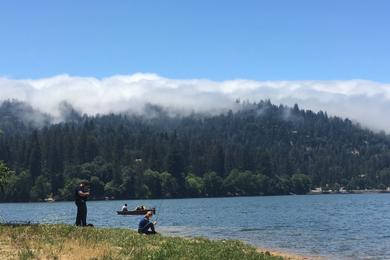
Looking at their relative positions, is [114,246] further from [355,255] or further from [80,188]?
[355,255]

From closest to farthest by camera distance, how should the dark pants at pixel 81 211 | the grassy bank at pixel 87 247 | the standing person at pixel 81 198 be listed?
the grassy bank at pixel 87 247 → the standing person at pixel 81 198 → the dark pants at pixel 81 211

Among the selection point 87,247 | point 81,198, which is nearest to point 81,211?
point 81,198

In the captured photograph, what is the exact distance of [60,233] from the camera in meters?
30.0

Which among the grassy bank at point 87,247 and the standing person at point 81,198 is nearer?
the grassy bank at point 87,247

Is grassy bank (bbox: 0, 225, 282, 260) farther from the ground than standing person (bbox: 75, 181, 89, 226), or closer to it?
closer to it

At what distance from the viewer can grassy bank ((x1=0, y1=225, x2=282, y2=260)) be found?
24.2 meters

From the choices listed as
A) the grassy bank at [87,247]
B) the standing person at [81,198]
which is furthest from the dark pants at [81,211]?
the grassy bank at [87,247]

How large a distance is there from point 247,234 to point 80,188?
29.9 metres

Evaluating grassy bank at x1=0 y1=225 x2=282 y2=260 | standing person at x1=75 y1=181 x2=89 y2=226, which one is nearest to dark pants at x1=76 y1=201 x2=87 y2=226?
standing person at x1=75 y1=181 x2=89 y2=226

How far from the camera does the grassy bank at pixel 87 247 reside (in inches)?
954

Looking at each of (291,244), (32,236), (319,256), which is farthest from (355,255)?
(32,236)

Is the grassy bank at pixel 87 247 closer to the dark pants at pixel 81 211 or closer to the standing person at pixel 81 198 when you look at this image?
the standing person at pixel 81 198

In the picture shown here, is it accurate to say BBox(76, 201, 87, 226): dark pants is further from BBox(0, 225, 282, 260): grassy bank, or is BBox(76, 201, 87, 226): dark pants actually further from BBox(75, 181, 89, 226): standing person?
BBox(0, 225, 282, 260): grassy bank

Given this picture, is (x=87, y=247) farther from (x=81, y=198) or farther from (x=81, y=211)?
(x=81, y=211)
